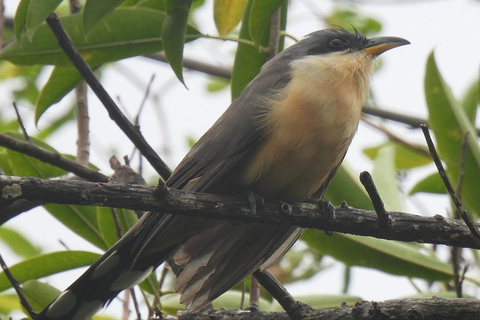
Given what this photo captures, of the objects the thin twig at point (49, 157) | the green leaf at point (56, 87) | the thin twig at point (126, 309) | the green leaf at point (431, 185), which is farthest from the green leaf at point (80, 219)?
the green leaf at point (431, 185)

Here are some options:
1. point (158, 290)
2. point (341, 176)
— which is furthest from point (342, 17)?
point (158, 290)

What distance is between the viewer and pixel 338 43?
4.48 metres

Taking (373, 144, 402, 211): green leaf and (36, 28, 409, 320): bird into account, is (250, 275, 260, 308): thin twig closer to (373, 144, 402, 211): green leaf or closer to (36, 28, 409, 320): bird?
(36, 28, 409, 320): bird

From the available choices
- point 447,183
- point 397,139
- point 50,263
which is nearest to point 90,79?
point 50,263

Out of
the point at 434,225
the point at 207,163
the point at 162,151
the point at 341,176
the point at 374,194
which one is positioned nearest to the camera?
the point at 374,194

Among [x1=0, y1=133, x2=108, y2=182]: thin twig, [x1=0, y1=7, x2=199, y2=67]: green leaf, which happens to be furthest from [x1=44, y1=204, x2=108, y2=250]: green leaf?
[x1=0, y1=7, x2=199, y2=67]: green leaf

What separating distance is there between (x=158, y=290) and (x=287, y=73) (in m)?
1.42

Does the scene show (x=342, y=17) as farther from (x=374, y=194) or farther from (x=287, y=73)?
(x=374, y=194)

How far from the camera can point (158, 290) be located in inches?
156

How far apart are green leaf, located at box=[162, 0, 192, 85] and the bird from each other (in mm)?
563

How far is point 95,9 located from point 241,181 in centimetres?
113

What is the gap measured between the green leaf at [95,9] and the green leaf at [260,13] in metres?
0.73

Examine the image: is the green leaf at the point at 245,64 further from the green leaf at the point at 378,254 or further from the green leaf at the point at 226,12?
the green leaf at the point at 378,254

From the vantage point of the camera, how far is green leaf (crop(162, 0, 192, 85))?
3102 mm
